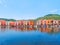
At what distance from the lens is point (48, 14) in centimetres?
318

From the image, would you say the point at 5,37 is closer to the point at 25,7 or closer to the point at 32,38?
the point at 32,38

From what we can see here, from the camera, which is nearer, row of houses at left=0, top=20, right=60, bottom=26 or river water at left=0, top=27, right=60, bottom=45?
river water at left=0, top=27, right=60, bottom=45

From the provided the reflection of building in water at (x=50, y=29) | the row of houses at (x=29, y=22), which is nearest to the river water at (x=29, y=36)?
the reflection of building in water at (x=50, y=29)

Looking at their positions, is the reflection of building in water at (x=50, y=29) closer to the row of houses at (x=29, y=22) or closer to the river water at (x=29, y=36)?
the river water at (x=29, y=36)

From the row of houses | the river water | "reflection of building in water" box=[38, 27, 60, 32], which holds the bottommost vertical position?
the river water

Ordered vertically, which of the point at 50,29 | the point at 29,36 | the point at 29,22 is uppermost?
the point at 29,22

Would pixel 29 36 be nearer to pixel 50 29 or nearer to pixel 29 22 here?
pixel 29 22

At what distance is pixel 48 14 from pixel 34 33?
511 mm

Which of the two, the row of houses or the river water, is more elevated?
the row of houses

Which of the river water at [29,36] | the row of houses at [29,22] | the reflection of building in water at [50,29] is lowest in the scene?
the river water at [29,36]

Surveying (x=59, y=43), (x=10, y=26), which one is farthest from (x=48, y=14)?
(x=10, y=26)

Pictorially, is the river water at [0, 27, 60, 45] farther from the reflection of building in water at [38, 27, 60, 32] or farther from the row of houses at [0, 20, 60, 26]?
the row of houses at [0, 20, 60, 26]

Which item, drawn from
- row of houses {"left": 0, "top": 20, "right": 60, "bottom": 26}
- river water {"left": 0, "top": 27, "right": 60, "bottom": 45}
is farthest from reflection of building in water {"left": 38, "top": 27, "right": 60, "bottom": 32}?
row of houses {"left": 0, "top": 20, "right": 60, "bottom": 26}

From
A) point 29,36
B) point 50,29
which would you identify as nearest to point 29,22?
point 29,36
